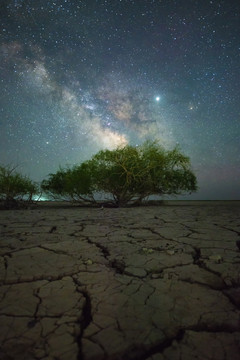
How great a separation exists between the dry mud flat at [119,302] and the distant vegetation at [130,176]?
6.06 metres

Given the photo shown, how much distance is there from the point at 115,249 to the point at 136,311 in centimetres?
102

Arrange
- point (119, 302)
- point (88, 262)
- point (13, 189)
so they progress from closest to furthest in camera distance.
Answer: point (119, 302), point (88, 262), point (13, 189)

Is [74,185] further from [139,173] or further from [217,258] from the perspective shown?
[217,258]

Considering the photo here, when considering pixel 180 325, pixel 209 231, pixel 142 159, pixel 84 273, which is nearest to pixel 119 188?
pixel 142 159

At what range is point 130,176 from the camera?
801 cm

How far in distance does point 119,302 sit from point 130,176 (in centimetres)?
694

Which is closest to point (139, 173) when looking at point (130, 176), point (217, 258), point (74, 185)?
point (130, 176)

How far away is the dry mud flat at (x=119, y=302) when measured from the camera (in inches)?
32.7

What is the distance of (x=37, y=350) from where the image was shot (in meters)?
0.82

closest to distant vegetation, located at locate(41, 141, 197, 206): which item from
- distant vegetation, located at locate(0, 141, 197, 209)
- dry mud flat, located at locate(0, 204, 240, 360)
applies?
distant vegetation, located at locate(0, 141, 197, 209)

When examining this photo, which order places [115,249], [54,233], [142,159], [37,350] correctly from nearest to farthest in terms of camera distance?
[37,350], [115,249], [54,233], [142,159]

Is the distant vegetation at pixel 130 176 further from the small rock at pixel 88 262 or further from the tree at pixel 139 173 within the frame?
the small rock at pixel 88 262

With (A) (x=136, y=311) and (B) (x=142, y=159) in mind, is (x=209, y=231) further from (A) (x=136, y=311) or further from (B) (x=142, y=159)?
(B) (x=142, y=159)

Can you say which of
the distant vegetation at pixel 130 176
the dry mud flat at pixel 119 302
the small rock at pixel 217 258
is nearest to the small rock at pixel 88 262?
the dry mud flat at pixel 119 302
